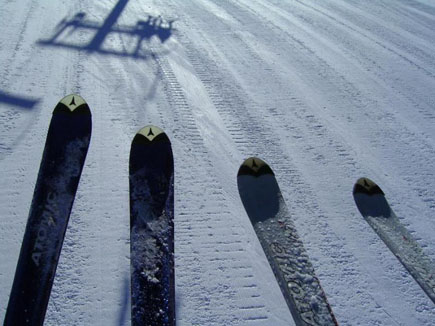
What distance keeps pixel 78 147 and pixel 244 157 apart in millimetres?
1274

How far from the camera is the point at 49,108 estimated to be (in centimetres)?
340

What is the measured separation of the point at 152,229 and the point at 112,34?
342 centimetres

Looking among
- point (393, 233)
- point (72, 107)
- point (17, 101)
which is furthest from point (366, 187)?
point (17, 101)

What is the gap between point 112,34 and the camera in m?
4.90

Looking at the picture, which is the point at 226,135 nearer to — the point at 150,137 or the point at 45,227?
the point at 150,137

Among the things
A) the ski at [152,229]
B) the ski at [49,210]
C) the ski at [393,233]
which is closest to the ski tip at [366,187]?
the ski at [393,233]

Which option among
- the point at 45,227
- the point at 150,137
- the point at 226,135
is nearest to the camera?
the point at 45,227

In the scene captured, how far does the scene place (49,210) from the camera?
234 centimetres

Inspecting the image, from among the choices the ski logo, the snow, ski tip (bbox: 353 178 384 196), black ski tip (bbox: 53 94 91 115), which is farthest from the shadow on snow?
ski tip (bbox: 353 178 384 196)

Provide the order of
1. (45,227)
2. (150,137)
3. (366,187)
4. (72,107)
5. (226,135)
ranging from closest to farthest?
(45,227), (366,187), (150,137), (72,107), (226,135)

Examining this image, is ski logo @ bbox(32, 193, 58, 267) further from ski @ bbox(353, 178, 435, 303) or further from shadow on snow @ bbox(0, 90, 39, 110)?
ski @ bbox(353, 178, 435, 303)

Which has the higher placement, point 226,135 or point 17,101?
point 226,135

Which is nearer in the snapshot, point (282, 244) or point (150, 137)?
point (282, 244)

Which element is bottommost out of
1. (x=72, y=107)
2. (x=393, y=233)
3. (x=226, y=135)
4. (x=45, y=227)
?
(x=45, y=227)
